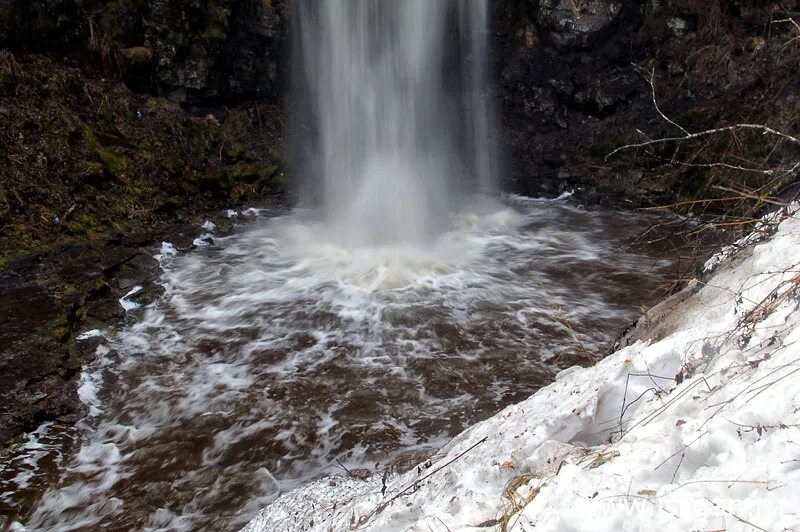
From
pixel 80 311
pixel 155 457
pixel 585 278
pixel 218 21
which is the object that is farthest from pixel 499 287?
pixel 218 21

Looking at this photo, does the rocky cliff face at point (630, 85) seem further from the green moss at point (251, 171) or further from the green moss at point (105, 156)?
the green moss at point (105, 156)

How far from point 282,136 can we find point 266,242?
9.89 ft

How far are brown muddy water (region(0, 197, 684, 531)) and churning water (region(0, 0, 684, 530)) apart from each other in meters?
0.02

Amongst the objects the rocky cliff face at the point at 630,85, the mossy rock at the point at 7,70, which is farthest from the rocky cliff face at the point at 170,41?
the rocky cliff face at the point at 630,85

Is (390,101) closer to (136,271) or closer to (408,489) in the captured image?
(136,271)

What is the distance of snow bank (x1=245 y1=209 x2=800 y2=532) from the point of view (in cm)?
158

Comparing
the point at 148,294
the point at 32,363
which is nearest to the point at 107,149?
the point at 148,294

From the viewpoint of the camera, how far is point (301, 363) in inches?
209

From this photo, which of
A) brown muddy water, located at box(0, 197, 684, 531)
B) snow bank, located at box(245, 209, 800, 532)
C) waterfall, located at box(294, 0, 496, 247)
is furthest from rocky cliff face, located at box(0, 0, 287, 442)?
snow bank, located at box(245, 209, 800, 532)

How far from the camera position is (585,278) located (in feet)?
23.1

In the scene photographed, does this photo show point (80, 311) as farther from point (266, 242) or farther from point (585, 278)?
point (585, 278)

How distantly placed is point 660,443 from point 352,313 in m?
4.59

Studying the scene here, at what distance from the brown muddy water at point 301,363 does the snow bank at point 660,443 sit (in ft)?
3.39

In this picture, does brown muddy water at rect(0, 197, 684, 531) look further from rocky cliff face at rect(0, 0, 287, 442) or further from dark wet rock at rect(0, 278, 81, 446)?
rocky cliff face at rect(0, 0, 287, 442)
